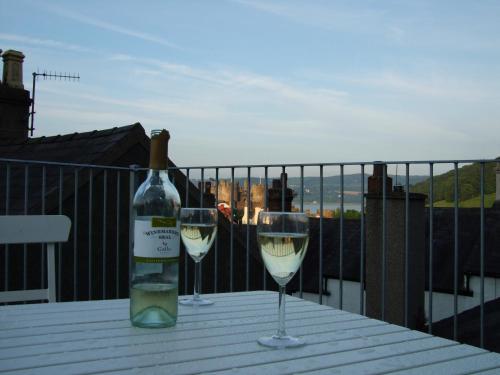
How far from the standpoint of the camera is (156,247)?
3.45ft

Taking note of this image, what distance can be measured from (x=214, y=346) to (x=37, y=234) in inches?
46.5

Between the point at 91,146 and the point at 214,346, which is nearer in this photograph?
the point at 214,346

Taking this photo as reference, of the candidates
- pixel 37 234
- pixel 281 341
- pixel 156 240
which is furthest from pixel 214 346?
pixel 37 234

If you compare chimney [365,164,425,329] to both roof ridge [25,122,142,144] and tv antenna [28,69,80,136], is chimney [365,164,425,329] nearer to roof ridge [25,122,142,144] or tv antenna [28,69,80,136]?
roof ridge [25,122,142,144]

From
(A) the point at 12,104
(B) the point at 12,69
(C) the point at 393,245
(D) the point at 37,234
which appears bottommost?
(C) the point at 393,245

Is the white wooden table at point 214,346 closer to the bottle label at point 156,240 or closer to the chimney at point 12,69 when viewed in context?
the bottle label at point 156,240

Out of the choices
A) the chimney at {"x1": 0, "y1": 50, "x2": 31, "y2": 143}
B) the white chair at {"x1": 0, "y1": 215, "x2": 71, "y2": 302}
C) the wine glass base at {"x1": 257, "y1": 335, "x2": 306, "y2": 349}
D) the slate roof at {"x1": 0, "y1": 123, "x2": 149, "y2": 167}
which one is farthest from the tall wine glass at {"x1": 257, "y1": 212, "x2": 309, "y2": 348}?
the chimney at {"x1": 0, "y1": 50, "x2": 31, "y2": 143}

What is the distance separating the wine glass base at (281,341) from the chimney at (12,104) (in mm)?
11624

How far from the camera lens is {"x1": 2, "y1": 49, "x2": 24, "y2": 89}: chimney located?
12828mm

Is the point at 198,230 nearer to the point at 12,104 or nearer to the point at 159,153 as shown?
the point at 159,153

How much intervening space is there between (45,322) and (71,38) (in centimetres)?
1632

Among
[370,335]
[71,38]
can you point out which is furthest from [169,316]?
A: [71,38]

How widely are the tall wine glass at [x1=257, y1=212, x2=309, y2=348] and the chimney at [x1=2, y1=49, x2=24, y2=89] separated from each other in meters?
13.0

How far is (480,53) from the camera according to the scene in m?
21.0
